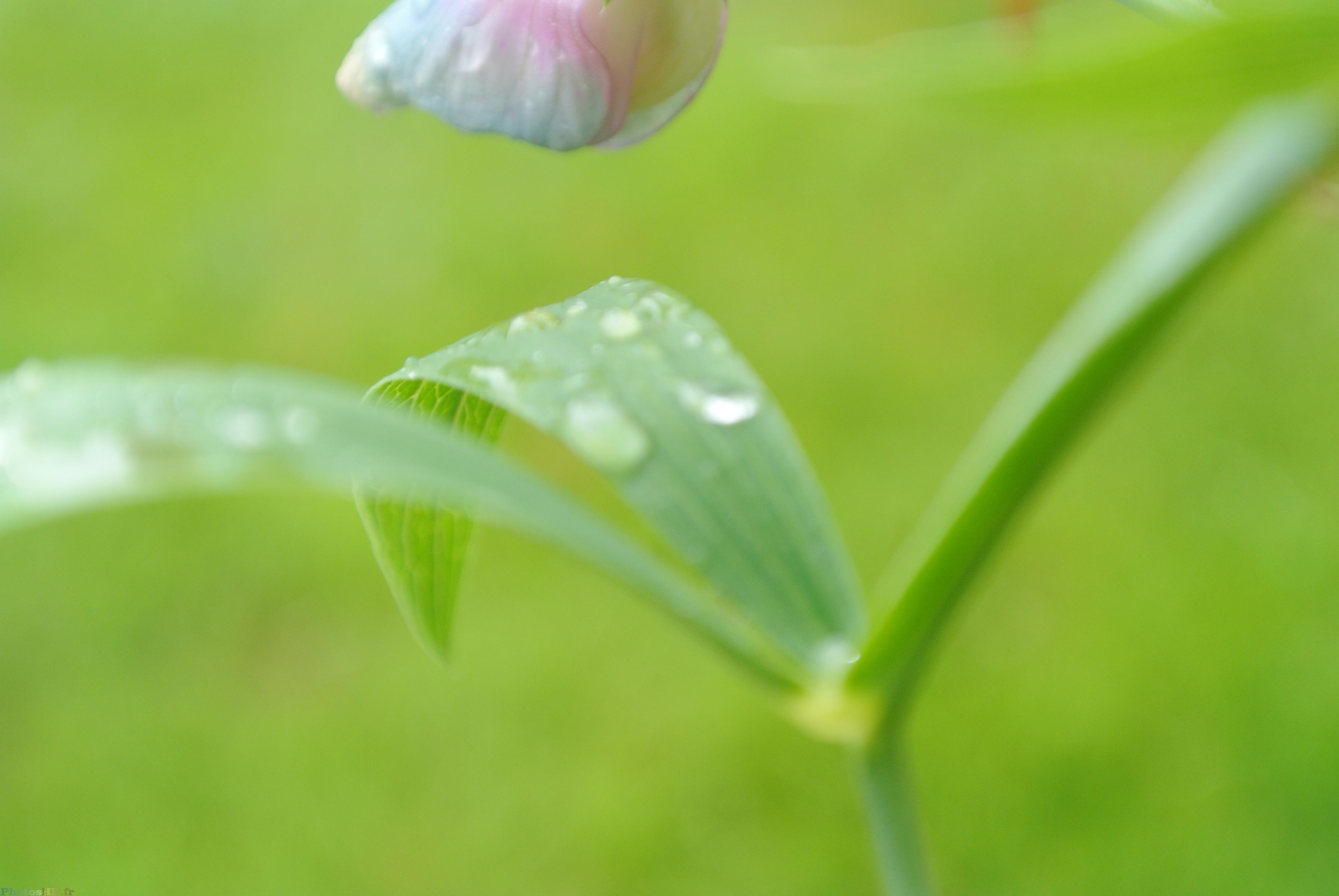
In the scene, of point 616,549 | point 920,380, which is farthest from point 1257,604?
point 616,549

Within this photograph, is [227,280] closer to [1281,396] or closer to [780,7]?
[780,7]

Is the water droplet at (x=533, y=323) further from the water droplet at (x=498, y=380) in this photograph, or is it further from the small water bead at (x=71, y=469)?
the small water bead at (x=71, y=469)

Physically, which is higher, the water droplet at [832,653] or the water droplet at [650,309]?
the water droplet at [650,309]

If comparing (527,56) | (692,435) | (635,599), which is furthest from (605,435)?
(635,599)

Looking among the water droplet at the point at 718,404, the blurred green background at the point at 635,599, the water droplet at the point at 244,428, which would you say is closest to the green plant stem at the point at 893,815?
the water droplet at the point at 718,404

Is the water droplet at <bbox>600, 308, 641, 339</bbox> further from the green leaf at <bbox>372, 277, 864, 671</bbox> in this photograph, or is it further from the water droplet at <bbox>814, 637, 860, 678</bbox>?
the water droplet at <bbox>814, 637, 860, 678</bbox>

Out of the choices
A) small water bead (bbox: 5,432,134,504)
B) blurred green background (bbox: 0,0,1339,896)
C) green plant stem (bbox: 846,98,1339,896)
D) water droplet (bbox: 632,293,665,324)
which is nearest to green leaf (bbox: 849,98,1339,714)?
green plant stem (bbox: 846,98,1339,896)

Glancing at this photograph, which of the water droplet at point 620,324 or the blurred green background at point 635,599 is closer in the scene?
the water droplet at point 620,324

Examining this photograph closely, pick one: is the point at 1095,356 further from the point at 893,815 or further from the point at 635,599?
the point at 635,599

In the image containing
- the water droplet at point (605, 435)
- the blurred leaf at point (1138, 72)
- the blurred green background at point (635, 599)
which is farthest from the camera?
the blurred green background at point (635, 599)
